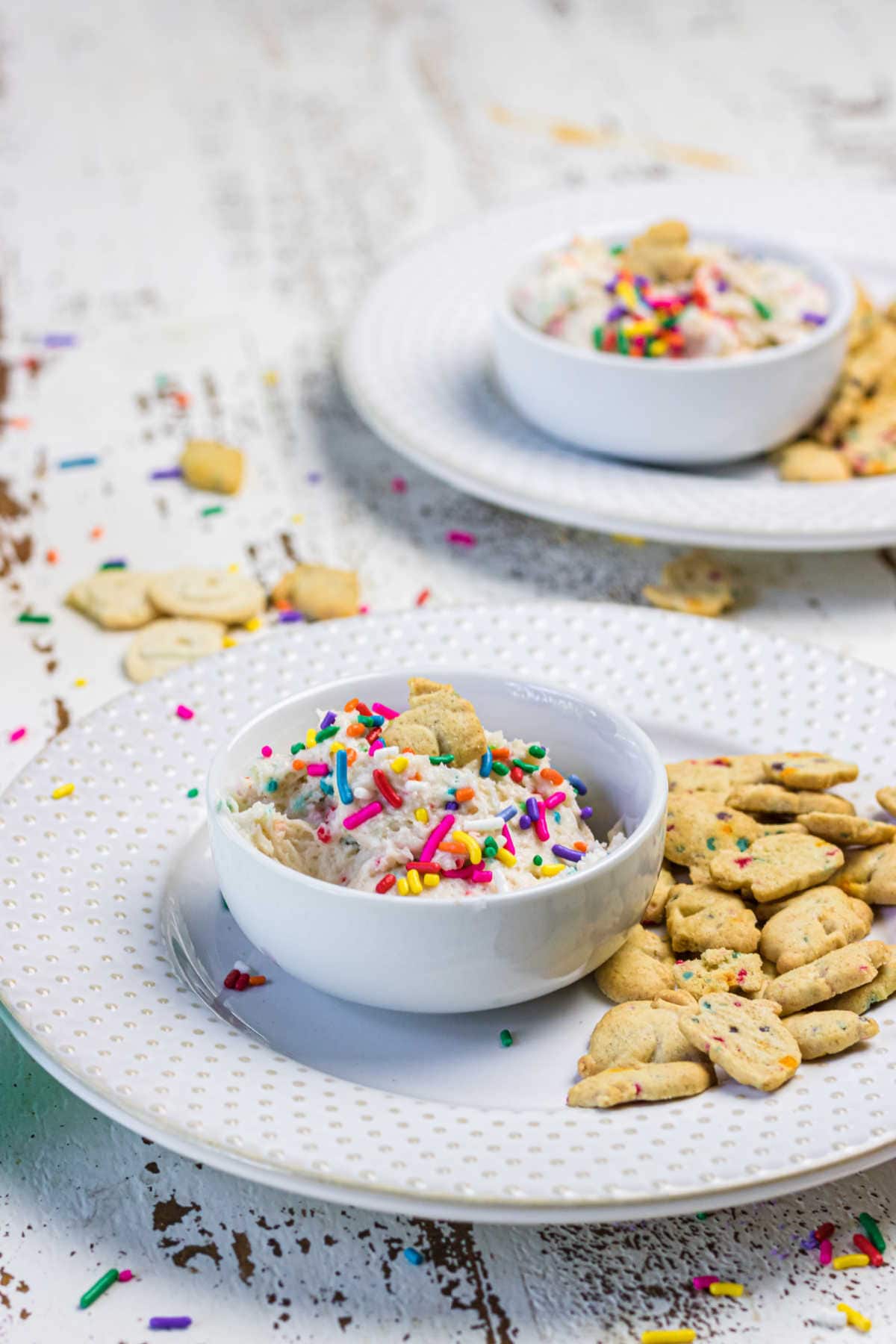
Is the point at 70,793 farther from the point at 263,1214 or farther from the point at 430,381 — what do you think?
the point at 430,381

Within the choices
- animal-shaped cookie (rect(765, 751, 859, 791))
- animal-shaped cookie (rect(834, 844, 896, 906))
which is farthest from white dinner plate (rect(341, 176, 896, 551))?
animal-shaped cookie (rect(834, 844, 896, 906))

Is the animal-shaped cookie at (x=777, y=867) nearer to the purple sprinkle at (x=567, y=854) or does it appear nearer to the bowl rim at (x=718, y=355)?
the purple sprinkle at (x=567, y=854)

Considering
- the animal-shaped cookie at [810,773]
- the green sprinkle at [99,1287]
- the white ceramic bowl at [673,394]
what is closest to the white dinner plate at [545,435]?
the white ceramic bowl at [673,394]

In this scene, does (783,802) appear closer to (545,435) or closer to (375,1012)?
(375,1012)

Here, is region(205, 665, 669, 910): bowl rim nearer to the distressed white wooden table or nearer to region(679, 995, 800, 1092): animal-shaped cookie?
region(679, 995, 800, 1092): animal-shaped cookie

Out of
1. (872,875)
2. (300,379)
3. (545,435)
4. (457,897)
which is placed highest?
(457,897)

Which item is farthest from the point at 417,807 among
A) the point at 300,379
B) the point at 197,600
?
the point at 300,379
